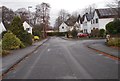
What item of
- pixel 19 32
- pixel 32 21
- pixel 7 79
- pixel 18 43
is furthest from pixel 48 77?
pixel 32 21

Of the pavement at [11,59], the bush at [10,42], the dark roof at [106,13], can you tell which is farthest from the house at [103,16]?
the pavement at [11,59]

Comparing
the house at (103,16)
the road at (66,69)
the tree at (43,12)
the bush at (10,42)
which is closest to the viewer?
the road at (66,69)

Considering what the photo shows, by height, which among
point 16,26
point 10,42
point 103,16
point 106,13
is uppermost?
point 106,13

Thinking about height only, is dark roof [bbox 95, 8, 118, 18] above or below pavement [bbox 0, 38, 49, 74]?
above

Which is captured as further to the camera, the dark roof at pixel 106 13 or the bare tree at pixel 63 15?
the bare tree at pixel 63 15

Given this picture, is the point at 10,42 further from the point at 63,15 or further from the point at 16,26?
the point at 63,15

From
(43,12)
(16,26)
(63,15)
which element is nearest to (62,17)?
(63,15)

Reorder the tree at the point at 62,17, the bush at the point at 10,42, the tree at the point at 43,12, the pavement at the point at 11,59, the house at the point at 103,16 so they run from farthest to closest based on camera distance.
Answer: the tree at the point at 62,17, the tree at the point at 43,12, the house at the point at 103,16, the bush at the point at 10,42, the pavement at the point at 11,59

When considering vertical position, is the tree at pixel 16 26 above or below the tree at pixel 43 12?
below

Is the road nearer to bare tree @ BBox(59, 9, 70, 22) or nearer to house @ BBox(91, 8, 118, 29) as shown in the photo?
house @ BBox(91, 8, 118, 29)

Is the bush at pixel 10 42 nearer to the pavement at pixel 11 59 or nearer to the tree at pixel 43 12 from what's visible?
the pavement at pixel 11 59

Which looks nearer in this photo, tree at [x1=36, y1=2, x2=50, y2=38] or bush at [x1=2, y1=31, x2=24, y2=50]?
bush at [x1=2, y1=31, x2=24, y2=50]

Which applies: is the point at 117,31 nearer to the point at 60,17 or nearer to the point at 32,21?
the point at 32,21

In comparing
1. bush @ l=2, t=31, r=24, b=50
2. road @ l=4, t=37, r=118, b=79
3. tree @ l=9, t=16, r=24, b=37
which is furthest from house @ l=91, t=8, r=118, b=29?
road @ l=4, t=37, r=118, b=79
